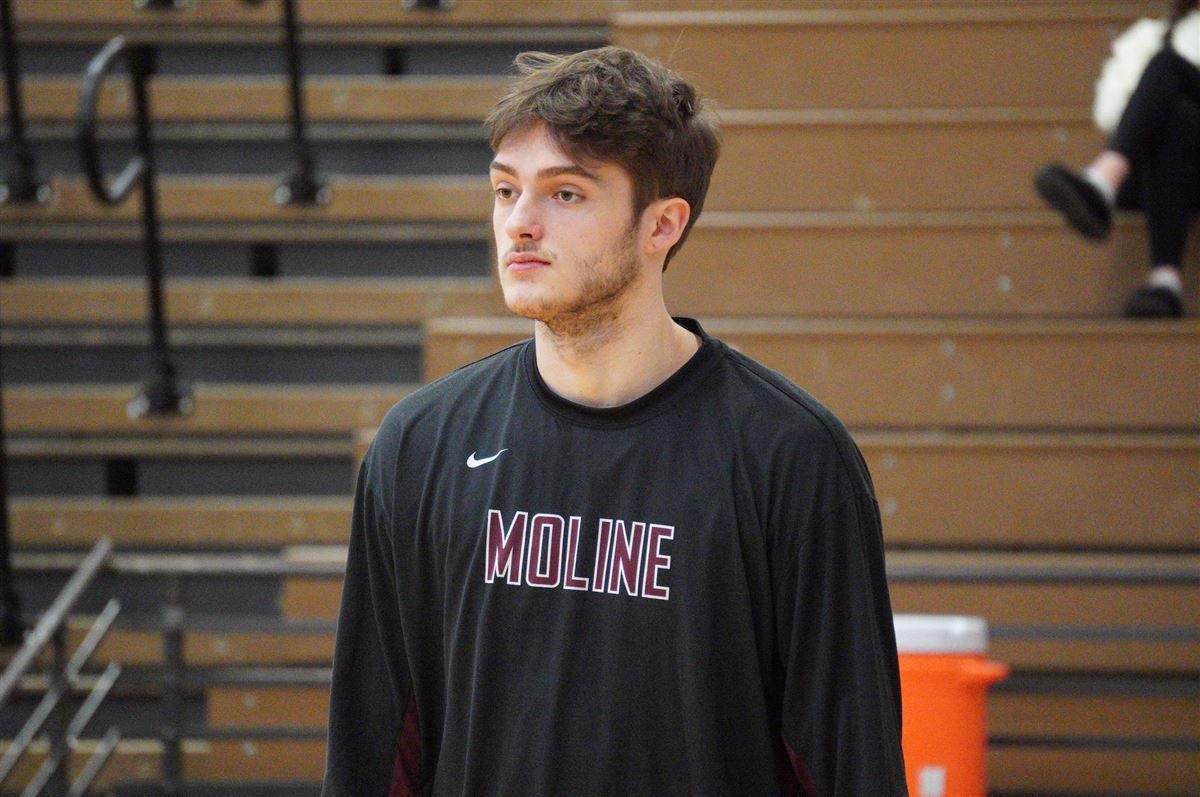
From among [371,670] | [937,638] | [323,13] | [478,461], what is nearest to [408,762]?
[371,670]

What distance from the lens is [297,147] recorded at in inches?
171

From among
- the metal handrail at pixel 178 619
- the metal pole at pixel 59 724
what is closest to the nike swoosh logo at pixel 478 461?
the metal handrail at pixel 178 619

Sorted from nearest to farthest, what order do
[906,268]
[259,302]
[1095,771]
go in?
[1095,771]
[906,268]
[259,302]

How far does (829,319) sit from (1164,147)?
93 cm

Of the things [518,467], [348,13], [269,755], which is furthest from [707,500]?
[348,13]

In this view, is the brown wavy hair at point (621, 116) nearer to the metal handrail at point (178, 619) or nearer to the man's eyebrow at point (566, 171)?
the man's eyebrow at point (566, 171)

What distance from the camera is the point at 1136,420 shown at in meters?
3.92

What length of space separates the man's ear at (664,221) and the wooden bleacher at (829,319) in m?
1.87

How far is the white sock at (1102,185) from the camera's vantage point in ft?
12.6

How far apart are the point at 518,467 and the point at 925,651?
156cm

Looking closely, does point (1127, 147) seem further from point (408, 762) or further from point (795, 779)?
point (408, 762)

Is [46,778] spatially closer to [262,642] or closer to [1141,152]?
[262,642]

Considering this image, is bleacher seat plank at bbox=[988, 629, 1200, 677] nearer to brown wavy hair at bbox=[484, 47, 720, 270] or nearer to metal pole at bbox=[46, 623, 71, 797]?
metal pole at bbox=[46, 623, 71, 797]

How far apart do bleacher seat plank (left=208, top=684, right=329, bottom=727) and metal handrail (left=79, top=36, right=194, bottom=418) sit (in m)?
0.82
